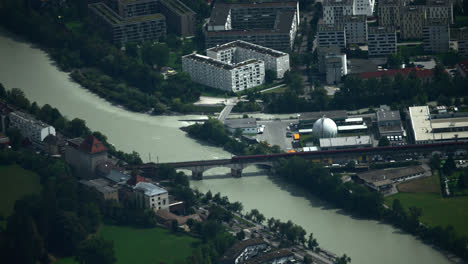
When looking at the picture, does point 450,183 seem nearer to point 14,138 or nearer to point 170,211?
point 170,211

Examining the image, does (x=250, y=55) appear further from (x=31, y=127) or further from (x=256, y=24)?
(x=31, y=127)

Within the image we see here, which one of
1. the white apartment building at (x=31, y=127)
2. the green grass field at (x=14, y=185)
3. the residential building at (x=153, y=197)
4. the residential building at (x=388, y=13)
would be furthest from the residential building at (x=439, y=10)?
the green grass field at (x=14, y=185)

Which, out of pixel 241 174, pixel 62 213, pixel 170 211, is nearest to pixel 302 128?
pixel 241 174

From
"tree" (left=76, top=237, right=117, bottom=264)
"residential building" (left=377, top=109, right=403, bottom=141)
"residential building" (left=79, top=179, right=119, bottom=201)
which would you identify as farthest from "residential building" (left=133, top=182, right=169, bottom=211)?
"residential building" (left=377, top=109, right=403, bottom=141)

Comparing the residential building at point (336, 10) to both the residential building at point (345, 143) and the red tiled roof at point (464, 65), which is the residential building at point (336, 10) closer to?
the red tiled roof at point (464, 65)

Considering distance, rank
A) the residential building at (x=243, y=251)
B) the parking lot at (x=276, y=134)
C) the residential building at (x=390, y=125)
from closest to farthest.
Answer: the residential building at (x=243, y=251), the residential building at (x=390, y=125), the parking lot at (x=276, y=134)

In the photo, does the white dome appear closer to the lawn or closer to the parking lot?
the parking lot
